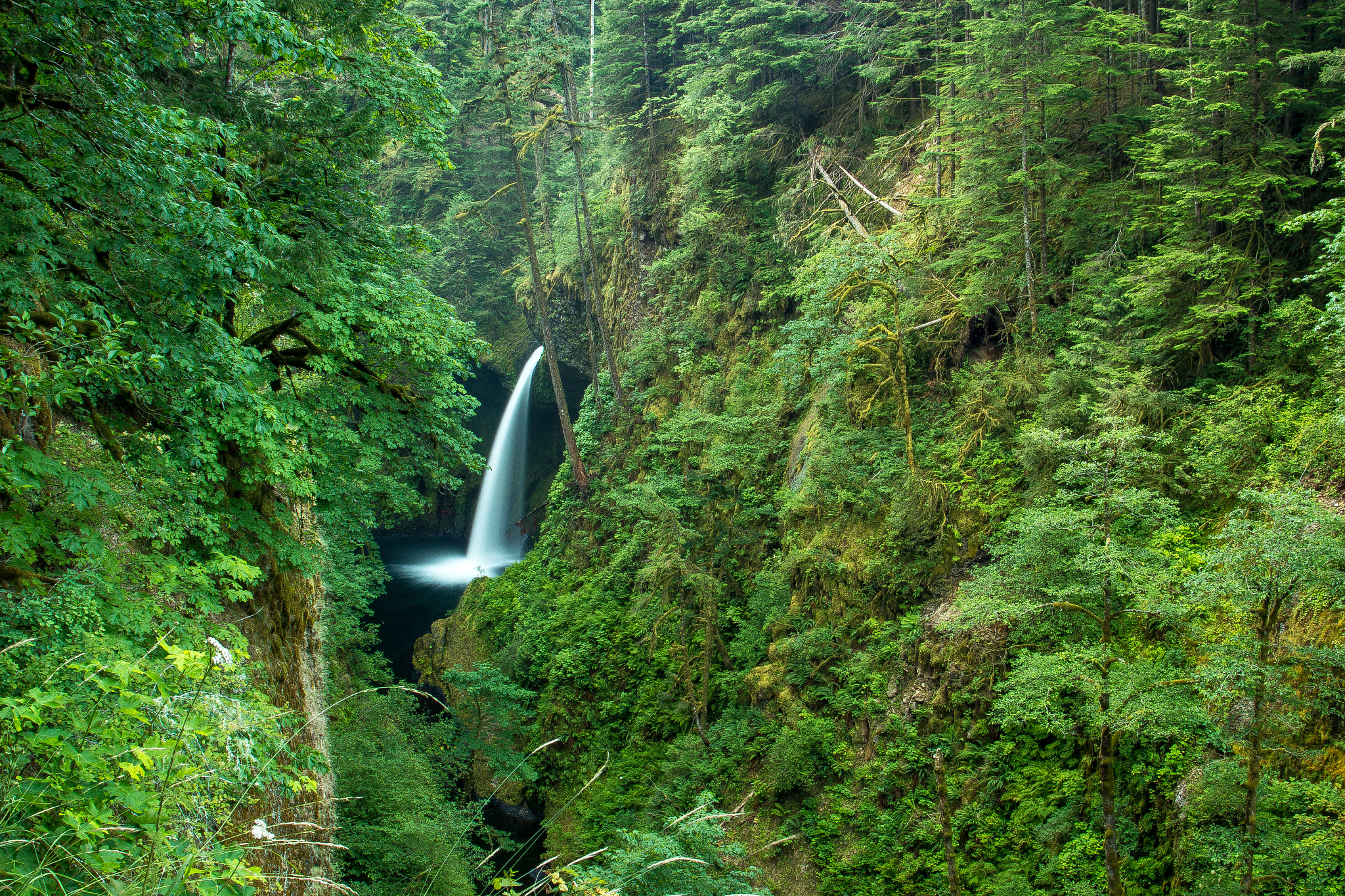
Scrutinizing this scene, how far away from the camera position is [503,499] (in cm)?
2639

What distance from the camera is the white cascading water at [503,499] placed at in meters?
26.2

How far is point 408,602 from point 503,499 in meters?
5.01

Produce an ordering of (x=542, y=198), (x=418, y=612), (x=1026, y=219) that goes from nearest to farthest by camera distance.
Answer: (x=1026, y=219) < (x=418, y=612) < (x=542, y=198)

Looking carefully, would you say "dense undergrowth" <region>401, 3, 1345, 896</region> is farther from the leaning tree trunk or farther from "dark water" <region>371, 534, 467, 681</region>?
"dark water" <region>371, 534, 467, 681</region>

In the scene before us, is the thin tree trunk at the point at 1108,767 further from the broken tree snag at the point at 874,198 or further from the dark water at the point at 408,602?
the dark water at the point at 408,602

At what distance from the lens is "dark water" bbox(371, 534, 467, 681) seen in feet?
68.1

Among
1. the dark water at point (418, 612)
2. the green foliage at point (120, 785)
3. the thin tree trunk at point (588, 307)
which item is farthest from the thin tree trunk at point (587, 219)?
the green foliage at point (120, 785)

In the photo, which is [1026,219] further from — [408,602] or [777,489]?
[408,602]

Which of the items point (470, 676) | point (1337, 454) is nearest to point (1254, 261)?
point (1337, 454)

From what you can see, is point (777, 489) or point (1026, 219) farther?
point (777, 489)

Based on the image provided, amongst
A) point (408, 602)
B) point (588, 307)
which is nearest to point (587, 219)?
point (588, 307)

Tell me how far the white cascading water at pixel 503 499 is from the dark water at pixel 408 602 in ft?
3.43

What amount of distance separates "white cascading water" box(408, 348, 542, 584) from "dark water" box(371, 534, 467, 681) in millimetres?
1044

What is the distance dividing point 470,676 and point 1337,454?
13.7 m
